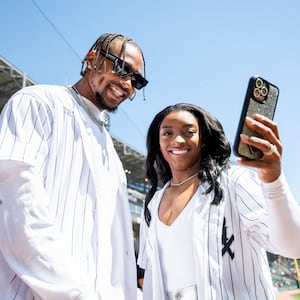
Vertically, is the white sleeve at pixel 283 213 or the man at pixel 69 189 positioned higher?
the man at pixel 69 189

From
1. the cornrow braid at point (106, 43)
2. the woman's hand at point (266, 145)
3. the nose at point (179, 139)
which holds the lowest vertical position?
the nose at point (179, 139)

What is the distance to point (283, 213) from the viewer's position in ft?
3.99

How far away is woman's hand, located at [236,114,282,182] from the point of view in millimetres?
1112

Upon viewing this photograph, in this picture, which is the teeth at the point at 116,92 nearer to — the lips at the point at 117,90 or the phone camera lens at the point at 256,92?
the lips at the point at 117,90

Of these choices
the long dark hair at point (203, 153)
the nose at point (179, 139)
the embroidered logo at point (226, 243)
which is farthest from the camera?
the nose at point (179, 139)

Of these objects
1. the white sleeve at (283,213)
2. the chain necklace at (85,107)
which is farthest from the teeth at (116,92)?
the white sleeve at (283,213)

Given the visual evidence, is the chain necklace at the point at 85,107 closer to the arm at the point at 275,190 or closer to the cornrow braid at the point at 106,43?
the cornrow braid at the point at 106,43

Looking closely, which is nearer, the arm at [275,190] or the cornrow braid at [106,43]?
the arm at [275,190]

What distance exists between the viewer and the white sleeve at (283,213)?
3.94 ft

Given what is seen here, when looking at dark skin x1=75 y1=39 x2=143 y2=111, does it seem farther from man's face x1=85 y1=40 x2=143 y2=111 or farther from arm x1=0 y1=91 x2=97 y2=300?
arm x1=0 y1=91 x2=97 y2=300

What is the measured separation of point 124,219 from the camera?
142 centimetres

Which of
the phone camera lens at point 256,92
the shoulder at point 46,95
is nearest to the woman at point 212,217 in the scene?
the phone camera lens at point 256,92

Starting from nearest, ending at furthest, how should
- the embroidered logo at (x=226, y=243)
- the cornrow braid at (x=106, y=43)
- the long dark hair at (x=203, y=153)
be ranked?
the embroidered logo at (x=226, y=243) → the cornrow braid at (x=106, y=43) → the long dark hair at (x=203, y=153)

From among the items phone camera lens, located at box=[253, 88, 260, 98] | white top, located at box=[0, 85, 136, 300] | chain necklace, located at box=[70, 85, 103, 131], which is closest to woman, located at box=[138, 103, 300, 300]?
phone camera lens, located at box=[253, 88, 260, 98]
